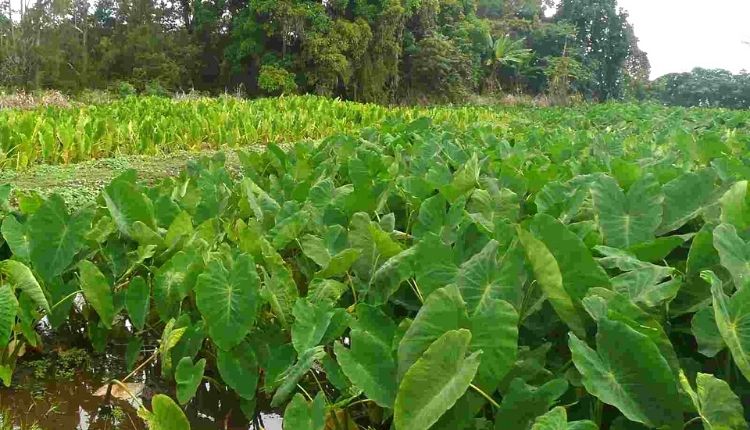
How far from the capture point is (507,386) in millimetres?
1011

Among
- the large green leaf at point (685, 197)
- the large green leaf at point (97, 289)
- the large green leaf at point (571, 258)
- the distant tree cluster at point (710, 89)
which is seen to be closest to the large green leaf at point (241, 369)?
the large green leaf at point (97, 289)

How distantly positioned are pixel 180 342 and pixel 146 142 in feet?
15.6

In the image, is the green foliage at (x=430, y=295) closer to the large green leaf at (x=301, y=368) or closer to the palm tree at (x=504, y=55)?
the large green leaf at (x=301, y=368)

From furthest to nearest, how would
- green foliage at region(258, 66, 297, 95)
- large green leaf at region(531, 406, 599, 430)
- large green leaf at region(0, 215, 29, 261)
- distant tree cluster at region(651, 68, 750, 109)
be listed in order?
1. distant tree cluster at region(651, 68, 750, 109)
2. green foliage at region(258, 66, 297, 95)
3. large green leaf at region(0, 215, 29, 261)
4. large green leaf at region(531, 406, 599, 430)

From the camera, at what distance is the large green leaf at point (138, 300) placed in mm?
1464

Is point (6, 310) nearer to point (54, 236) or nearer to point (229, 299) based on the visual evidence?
point (54, 236)

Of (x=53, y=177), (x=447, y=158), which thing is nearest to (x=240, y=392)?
(x=447, y=158)

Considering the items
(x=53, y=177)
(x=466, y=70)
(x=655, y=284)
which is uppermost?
(x=466, y=70)

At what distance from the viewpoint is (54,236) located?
157 centimetres

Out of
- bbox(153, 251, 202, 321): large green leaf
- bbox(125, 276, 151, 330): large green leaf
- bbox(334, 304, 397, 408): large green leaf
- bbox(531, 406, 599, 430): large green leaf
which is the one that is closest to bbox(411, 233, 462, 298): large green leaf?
bbox(334, 304, 397, 408): large green leaf

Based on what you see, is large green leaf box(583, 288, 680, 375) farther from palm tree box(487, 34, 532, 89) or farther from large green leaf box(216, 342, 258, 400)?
palm tree box(487, 34, 532, 89)

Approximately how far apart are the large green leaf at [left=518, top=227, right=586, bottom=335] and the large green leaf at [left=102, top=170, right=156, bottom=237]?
1.05 metres

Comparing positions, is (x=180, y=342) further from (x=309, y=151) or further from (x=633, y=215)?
(x=309, y=151)

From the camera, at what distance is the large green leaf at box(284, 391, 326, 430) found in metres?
0.96
